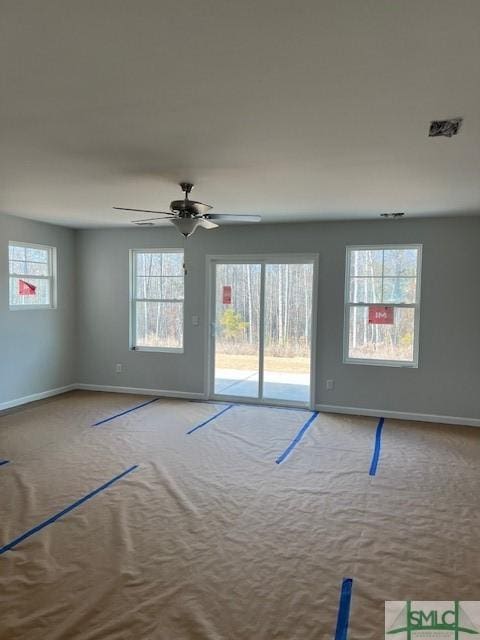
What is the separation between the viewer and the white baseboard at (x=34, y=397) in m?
6.02

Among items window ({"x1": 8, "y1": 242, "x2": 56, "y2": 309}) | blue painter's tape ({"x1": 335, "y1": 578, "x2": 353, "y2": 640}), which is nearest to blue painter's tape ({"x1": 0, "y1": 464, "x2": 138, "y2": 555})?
blue painter's tape ({"x1": 335, "y1": 578, "x2": 353, "y2": 640})

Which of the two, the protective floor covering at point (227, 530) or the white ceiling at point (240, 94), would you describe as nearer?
the white ceiling at point (240, 94)

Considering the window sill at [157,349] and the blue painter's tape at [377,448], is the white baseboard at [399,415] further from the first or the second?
the window sill at [157,349]

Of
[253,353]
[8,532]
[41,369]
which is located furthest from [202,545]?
[41,369]

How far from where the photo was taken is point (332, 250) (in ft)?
19.8

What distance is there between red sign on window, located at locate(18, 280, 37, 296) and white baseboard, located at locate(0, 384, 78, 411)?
1463 mm

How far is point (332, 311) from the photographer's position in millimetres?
6039

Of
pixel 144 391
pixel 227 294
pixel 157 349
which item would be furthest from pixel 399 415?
pixel 144 391

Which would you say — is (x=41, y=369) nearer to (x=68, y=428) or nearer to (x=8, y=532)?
(x=68, y=428)

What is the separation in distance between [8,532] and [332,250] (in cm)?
477

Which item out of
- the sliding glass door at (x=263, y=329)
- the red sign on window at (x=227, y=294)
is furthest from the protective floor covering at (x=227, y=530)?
the red sign on window at (x=227, y=294)

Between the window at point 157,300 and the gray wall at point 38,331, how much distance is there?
106 centimetres

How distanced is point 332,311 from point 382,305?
25.7 inches
